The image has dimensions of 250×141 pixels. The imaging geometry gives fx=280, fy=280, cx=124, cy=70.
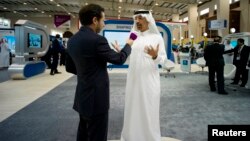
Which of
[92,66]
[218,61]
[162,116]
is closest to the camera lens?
[92,66]

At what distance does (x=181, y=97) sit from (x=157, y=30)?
3.79 m

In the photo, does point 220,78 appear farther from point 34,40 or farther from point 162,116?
point 34,40

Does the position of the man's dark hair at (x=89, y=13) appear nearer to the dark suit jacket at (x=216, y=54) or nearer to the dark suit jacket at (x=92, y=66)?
the dark suit jacket at (x=92, y=66)

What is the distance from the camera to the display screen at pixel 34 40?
991 centimetres

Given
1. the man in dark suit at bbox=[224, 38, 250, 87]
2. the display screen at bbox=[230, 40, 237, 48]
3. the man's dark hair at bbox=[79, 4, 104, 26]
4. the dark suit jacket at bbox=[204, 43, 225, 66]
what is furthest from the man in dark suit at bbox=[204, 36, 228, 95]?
the man's dark hair at bbox=[79, 4, 104, 26]

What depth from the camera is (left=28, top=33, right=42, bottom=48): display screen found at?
991cm

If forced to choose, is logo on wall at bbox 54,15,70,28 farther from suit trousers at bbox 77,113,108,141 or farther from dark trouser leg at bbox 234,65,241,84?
suit trousers at bbox 77,113,108,141

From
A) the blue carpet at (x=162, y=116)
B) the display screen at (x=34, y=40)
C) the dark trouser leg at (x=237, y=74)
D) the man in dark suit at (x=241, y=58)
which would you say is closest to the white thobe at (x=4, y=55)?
the display screen at (x=34, y=40)

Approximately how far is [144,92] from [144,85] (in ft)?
0.23

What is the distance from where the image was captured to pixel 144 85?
9.27 ft

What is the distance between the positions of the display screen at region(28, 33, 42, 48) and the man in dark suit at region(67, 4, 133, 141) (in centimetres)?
831

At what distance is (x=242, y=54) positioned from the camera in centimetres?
784

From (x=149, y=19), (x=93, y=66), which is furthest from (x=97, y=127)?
(x=149, y=19)

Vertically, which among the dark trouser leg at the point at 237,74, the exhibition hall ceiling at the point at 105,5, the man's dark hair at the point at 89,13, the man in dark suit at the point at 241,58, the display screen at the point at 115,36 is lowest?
the dark trouser leg at the point at 237,74
